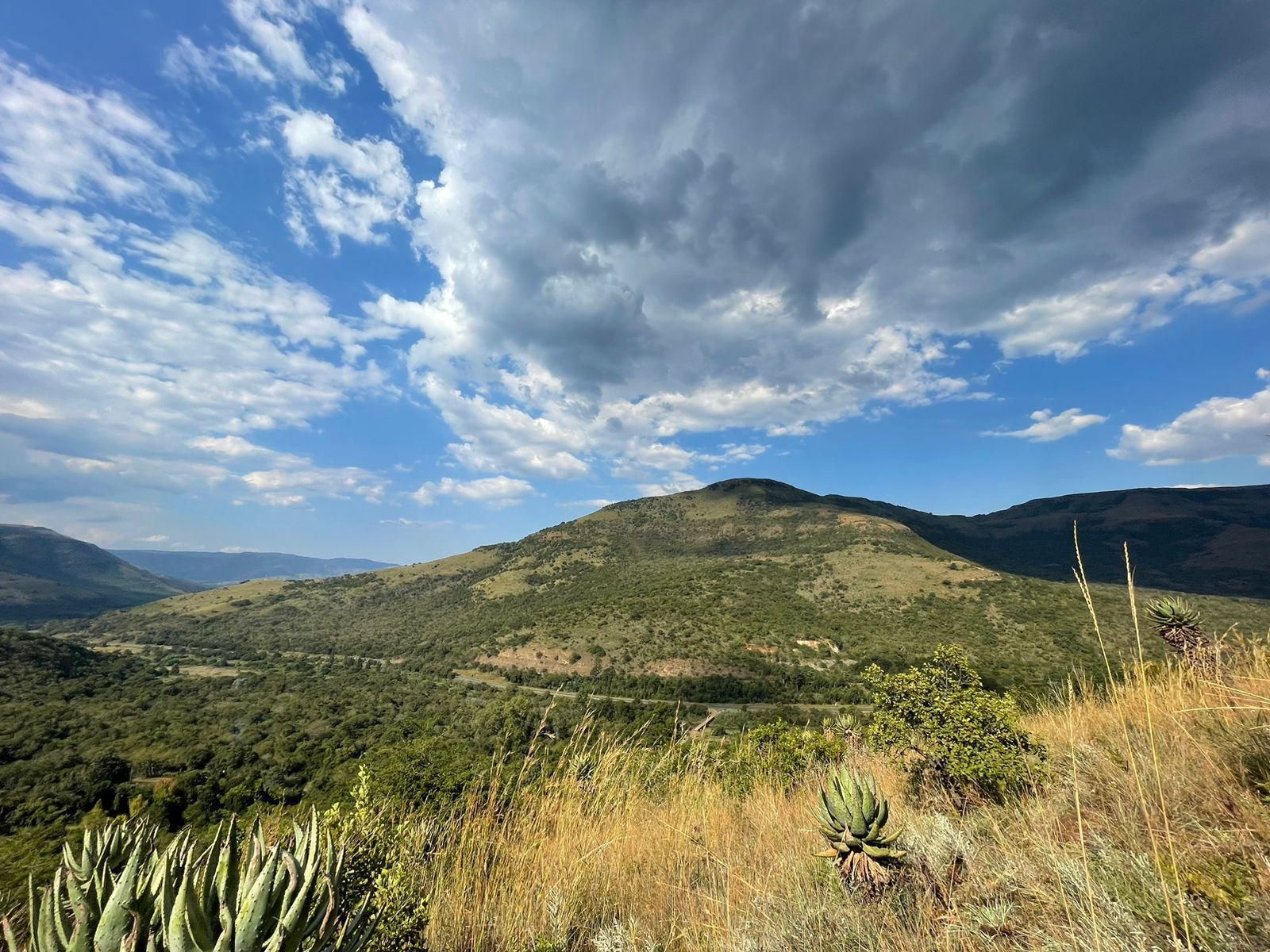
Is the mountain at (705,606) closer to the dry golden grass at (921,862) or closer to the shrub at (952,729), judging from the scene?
the shrub at (952,729)

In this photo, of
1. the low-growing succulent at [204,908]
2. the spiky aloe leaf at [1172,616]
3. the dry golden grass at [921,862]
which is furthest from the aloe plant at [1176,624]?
the low-growing succulent at [204,908]

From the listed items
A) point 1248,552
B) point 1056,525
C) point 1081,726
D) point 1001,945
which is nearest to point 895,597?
point 1081,726

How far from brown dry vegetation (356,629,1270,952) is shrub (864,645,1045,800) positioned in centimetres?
40

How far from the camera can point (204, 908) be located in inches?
60.3

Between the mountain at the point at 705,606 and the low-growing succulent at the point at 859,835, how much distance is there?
2743cm

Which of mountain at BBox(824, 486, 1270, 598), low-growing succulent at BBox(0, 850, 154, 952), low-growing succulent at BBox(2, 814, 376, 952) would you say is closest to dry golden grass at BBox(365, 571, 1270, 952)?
low-growing succulent at BBox(2, 814, 376, 952)

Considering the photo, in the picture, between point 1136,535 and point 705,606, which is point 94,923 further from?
point 1136,535

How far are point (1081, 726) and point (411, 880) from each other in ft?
21.4

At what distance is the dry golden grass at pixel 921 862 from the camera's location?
6.90 ft

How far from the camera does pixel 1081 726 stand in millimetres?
5230

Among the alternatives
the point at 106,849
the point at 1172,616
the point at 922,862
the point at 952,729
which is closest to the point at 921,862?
the point at 922,862

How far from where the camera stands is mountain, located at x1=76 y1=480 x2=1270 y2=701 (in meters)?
52.4

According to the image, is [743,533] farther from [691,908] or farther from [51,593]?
[51,593]

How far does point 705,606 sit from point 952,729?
225 ft
